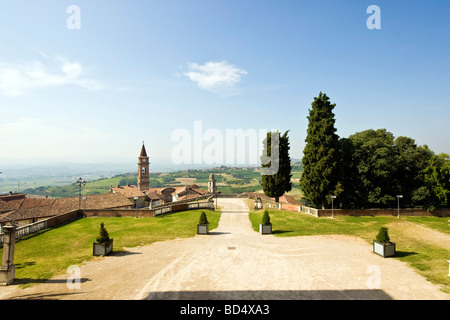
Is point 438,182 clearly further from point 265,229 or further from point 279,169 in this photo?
point 265,229

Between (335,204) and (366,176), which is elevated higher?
(366,176)

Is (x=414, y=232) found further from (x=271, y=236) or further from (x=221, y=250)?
(x=221, y=250)

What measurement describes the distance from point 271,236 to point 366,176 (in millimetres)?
18334

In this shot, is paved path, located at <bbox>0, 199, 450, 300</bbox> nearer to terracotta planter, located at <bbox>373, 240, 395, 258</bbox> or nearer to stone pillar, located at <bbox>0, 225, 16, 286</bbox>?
terracotta planter, located at <bbox>373, 240, 395, 258</bbox>

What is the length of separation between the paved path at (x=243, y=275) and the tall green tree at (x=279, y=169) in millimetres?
17548

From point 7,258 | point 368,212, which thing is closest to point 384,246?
point 368,212

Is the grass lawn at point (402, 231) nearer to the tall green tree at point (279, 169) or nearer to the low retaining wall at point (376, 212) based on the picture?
the low retaining wall at point (376, 212)

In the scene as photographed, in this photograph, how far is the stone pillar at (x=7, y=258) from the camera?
10812mm

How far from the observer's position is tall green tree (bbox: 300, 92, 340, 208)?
28.4 metres

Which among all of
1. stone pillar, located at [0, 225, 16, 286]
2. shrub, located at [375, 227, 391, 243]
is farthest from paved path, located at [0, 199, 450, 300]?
shrub, located at [375, 227, 391, 243]

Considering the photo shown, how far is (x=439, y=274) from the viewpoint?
39.0 feet
